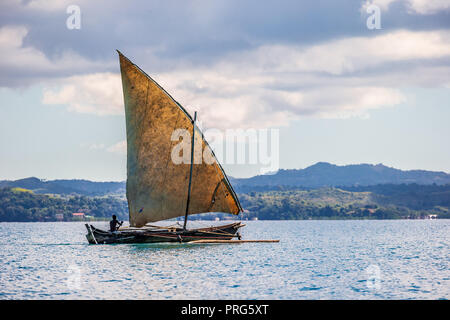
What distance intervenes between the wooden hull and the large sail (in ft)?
3.80

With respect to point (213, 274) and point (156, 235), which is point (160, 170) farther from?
point (213, 274)

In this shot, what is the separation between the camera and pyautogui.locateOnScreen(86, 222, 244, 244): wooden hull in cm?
6059

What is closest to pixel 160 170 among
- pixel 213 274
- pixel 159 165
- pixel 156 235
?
pixel 159 165

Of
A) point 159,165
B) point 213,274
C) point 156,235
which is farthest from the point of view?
point 156,235

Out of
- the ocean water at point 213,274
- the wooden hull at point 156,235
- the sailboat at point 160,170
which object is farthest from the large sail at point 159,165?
the ocean water at point 213,274

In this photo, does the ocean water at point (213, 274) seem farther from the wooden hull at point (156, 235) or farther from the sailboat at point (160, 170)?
the sailboat at point (160, 170)

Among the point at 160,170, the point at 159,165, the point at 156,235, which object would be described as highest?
the point at 159,165

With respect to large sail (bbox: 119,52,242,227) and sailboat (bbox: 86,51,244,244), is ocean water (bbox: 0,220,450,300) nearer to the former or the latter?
sailboat (bbox: 86,51,244,244)

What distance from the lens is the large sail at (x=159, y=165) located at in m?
56.9

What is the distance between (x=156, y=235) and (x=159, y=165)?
6.56m

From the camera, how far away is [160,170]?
5916 cm

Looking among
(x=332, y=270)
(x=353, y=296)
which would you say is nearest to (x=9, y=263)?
(x=332, y=270)

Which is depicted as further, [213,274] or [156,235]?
[156,235]

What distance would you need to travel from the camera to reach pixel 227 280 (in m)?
42.8
